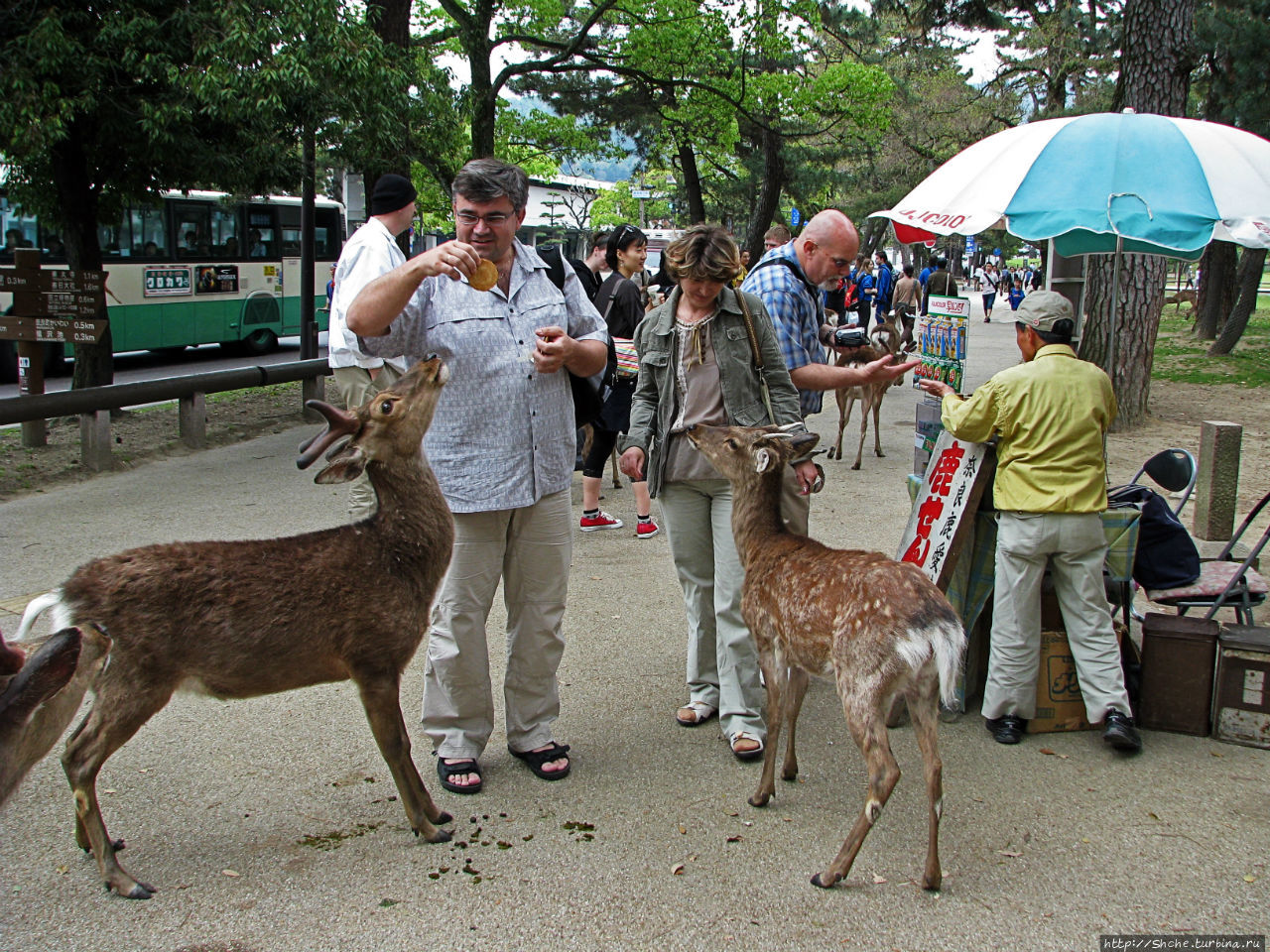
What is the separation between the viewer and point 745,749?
397cm

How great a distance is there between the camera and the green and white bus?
16984 millimetres

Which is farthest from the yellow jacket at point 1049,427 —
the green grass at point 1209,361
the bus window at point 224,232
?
the bus window at point 224,232

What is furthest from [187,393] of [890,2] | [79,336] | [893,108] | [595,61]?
[893,108]

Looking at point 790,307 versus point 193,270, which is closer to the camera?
point 790,307

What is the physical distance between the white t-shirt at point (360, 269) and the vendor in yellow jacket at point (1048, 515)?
116 inches

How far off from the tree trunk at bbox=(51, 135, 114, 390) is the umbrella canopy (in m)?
8.75

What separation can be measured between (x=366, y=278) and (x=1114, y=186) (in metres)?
3.72

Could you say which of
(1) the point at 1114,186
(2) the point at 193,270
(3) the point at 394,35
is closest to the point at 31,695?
(1) the point at 1114,186

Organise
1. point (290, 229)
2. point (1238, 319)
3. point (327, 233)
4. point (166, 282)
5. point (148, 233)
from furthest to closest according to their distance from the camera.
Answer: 1. point (327, 233)
2. point (290, 229)
3. point (1238, 319)
4. point (166, 282)
5. point (148, 233)

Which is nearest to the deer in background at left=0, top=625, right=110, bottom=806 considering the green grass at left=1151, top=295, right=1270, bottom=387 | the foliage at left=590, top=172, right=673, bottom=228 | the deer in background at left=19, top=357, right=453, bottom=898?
the deer in background at left=19, top=357, right=453, bottom=898

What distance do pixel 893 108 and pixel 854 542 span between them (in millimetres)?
33260

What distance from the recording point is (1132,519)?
4.29 m

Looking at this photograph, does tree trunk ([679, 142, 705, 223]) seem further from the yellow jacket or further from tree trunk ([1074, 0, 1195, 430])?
the yellow jacket

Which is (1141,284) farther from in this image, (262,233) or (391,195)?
(262,233)
